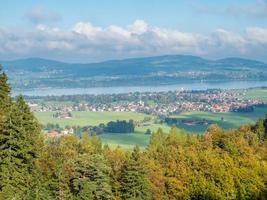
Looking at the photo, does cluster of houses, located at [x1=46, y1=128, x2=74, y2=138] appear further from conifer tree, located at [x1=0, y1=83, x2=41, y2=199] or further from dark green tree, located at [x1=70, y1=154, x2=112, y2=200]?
conifer tree, located at [x1=0, y1=83, x2=41, y2=199]

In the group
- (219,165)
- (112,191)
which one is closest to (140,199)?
(112,191)

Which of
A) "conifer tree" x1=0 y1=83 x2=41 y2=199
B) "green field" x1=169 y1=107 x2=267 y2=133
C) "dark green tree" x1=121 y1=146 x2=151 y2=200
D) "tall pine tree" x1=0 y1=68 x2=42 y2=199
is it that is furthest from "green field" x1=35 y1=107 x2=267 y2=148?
"conifer tree" x1=0 y1=83 x2=41 y2=199

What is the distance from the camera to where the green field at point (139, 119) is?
12745 cm

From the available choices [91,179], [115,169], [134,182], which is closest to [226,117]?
[115,169]

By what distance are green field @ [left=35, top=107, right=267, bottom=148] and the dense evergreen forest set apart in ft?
194

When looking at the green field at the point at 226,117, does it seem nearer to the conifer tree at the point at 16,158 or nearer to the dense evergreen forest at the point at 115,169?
the dense evergreen forest at the point at 115,169

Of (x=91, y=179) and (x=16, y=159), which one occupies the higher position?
(x=16, y=159)

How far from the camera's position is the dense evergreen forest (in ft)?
123

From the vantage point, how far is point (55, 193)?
43.9m

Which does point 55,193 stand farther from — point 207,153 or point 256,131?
point 256,131

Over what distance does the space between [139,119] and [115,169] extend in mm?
126701

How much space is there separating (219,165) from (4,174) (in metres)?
22.7

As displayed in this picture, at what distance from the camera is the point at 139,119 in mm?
176125

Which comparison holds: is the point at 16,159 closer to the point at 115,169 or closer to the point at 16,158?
the point at 16,158
